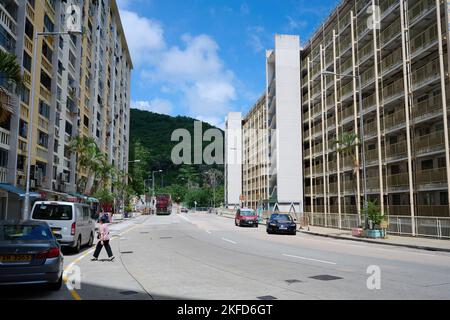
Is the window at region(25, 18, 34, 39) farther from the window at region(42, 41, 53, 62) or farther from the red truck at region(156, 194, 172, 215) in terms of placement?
the red truck at region(156, 194, 172, 215)

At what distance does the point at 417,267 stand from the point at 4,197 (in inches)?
1010

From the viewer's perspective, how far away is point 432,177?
33.5 metres

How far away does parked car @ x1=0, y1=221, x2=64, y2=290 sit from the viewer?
26.7 feet

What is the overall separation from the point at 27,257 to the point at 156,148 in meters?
117

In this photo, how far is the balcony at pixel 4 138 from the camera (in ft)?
88.5

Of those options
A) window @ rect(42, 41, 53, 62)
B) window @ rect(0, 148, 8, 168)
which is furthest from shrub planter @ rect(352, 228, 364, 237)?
window @ rect(42, 41, 53, 62)

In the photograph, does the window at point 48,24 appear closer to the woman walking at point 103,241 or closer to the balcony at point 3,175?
the balcony at point 3,175

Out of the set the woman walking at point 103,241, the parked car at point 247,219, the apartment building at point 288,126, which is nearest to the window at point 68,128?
the parked car at point 247,219

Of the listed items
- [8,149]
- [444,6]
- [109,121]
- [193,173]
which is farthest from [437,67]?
[193,173]

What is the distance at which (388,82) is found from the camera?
139 ft

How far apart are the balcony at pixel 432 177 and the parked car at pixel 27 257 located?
30.7 metres

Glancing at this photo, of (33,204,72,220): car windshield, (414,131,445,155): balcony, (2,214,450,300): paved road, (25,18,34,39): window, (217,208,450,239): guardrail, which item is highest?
(25,18,34,39): window

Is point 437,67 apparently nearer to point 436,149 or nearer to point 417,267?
point 436,149

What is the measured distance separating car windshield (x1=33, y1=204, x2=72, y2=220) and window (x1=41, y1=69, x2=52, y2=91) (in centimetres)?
2193
